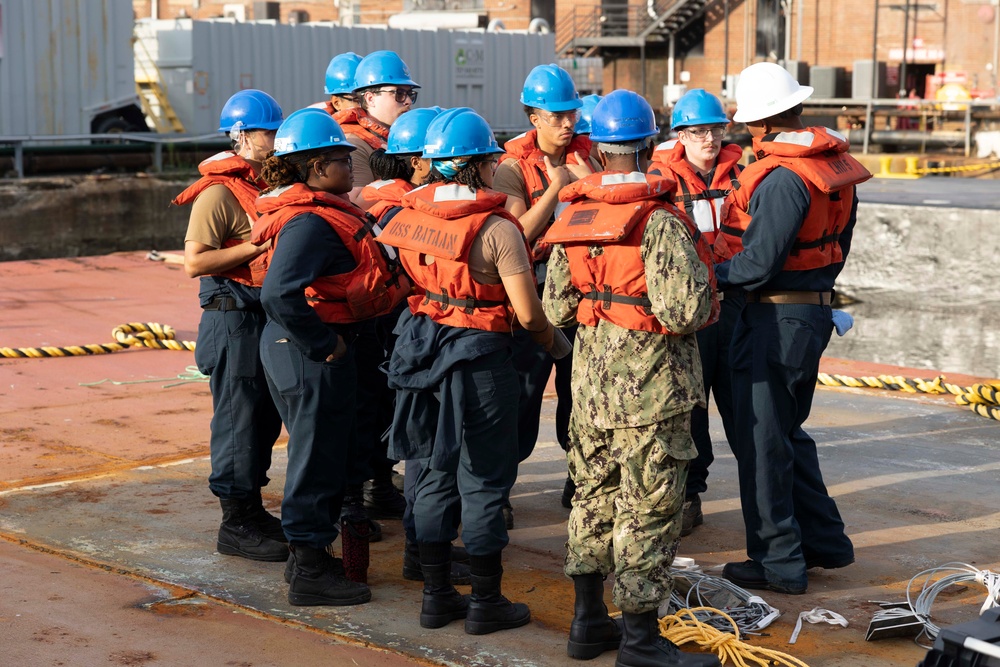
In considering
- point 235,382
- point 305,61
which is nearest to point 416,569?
point 235,382

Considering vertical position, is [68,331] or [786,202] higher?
[786,202]

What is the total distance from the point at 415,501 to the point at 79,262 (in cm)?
1231

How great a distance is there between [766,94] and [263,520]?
2.93 meters

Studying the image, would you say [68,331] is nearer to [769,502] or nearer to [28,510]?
[28,510]

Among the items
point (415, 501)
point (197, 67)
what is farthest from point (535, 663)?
point (197, 67)

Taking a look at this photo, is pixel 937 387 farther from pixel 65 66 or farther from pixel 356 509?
pixel 65 66

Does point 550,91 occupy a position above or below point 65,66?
below

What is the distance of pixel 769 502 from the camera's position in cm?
533

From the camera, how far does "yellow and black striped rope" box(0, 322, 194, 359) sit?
34.1 ft

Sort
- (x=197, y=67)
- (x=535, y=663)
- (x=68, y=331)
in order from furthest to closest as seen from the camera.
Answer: (x=197, y=67) < (x=68, y=331) < (x=535, y=663)

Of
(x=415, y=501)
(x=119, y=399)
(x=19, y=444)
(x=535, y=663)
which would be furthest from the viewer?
(x=119, y=399)

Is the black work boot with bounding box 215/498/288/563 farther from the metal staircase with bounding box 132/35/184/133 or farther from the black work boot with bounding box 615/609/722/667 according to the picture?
the metal staircase with bounding box 132/35/184/133

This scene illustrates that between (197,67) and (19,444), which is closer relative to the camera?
(19,444)

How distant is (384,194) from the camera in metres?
5.82
